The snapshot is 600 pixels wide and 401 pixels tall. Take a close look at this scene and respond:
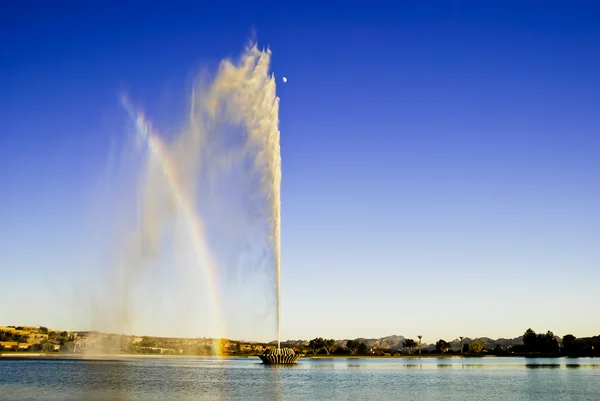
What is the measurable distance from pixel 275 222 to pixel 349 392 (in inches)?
684

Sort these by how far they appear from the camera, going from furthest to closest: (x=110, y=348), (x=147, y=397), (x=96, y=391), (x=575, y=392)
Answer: (x=110, y=348) → (x=575, y=392) → (x=96, y=391) → (x=147, y=397)

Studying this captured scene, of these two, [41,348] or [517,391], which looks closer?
[517,391]

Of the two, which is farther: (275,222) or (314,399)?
(275,222)

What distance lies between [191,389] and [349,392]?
13.5m

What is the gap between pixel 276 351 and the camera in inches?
3794

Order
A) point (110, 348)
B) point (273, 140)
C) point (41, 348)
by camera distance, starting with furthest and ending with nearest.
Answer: point (41, 348) < point (110, 348) < point (273, 140)

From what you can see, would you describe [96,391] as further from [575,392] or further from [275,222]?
[575,392]

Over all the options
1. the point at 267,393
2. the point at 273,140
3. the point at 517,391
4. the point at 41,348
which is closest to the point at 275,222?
the point at 273,140

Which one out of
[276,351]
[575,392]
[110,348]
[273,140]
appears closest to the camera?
[575,392]

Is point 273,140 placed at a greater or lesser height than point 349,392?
greater

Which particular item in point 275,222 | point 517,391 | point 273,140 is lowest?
point 517,391

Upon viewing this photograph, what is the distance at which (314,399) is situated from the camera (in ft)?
137

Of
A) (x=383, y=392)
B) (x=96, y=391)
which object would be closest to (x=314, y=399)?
(x=383, y=392)

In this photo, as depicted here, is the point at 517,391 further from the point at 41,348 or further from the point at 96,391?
the point at 41,348
